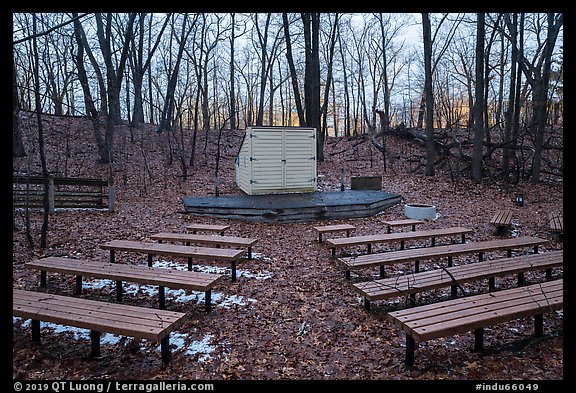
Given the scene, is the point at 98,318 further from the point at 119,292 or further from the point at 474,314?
the point at 474,314

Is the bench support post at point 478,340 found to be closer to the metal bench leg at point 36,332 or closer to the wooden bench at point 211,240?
the wooden bench at point 211,240

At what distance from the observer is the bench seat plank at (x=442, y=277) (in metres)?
3.83

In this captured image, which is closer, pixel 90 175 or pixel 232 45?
pixel 90 175

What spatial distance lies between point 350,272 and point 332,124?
1293 inches

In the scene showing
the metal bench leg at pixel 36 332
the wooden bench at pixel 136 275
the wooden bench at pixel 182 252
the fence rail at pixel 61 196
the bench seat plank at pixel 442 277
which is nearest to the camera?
the metal bench leg at pixel 36 332

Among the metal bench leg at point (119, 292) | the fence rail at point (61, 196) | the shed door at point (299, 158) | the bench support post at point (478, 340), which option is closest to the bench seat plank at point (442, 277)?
the bench support post at point (478, 340)

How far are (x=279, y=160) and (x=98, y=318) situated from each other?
878 centimetres

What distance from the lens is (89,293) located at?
4.68 m

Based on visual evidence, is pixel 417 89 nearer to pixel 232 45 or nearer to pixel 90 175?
pixel 232 45

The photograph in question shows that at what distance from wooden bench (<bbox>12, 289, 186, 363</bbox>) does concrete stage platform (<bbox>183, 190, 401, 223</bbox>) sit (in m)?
5.67

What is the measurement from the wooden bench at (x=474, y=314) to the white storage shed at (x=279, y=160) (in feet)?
27.9

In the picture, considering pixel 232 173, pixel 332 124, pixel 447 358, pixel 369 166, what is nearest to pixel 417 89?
pixel 332 124

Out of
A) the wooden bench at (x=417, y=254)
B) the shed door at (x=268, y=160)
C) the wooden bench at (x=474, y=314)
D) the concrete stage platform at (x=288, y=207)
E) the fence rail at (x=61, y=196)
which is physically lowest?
the wooden bench at (x=474, y=314)

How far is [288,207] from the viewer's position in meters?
8.94
